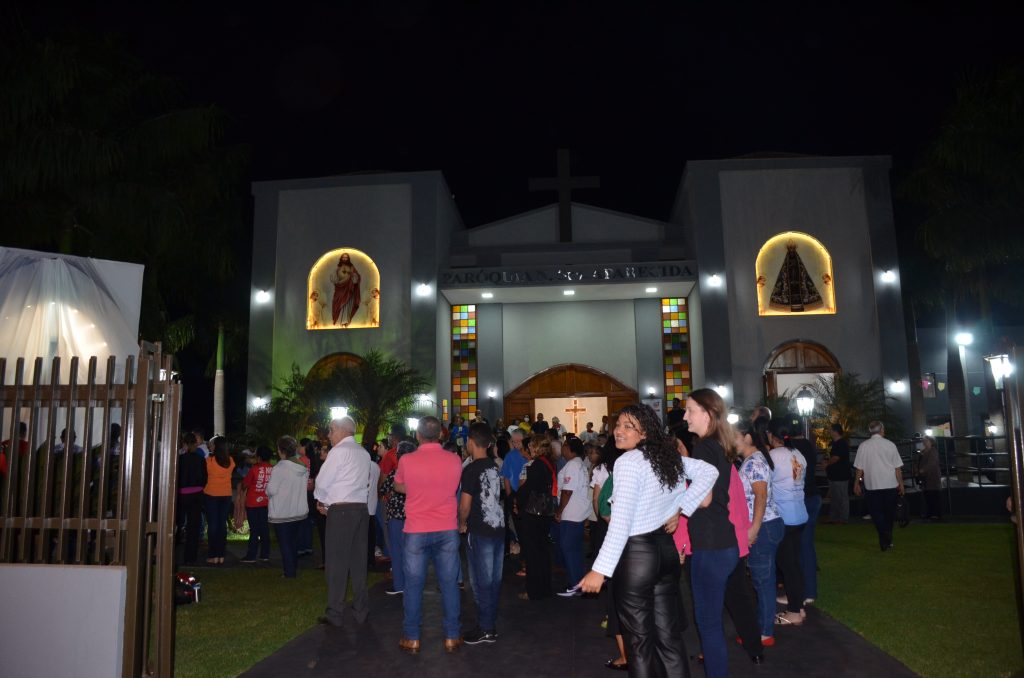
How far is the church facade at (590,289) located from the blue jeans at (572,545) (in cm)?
1487

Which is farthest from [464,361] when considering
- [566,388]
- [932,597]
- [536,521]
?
[932,597]

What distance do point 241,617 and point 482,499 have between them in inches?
115

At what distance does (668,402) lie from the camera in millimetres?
26500

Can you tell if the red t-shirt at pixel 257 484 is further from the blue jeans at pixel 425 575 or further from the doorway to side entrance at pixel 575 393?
the doorway to side entrance at pixel 575 393

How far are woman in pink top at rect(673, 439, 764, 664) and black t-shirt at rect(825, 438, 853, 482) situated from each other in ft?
26.2

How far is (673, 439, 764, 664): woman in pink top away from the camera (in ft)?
16.2

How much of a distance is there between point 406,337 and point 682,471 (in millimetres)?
19954

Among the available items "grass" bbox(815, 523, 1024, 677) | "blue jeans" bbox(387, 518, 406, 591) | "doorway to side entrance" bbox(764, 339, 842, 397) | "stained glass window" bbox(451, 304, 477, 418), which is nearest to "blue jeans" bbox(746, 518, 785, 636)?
"grass" bbox(815, 523, 1024, 677)

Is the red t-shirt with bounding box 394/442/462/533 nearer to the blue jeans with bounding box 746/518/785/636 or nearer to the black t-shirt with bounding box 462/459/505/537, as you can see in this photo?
the black t-shirt with bounding box 462/459/505/537

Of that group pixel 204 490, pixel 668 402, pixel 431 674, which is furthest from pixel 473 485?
pixel 668 402

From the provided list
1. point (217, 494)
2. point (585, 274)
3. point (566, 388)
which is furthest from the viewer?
point (566, 388)

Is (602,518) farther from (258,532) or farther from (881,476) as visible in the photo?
(258,532)

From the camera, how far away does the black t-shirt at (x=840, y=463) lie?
42.2ft

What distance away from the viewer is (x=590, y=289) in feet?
82.7
